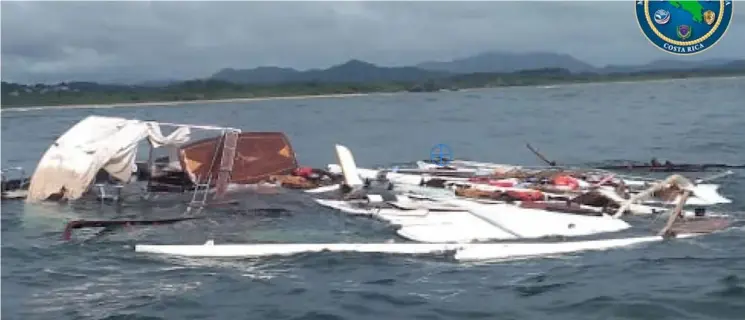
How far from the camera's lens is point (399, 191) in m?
27.1

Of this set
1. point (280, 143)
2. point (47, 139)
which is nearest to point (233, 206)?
point (280, 143)

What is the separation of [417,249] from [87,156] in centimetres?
1407

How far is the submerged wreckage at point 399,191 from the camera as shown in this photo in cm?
1923

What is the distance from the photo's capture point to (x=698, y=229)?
20344mm

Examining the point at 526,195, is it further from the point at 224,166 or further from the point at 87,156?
the point at 87,156

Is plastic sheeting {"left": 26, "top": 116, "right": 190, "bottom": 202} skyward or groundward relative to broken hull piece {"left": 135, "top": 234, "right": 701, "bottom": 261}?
skyward

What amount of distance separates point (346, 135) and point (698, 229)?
48780 mm

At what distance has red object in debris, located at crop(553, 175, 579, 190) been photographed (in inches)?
1039

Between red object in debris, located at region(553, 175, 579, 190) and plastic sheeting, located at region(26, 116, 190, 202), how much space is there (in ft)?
43.6

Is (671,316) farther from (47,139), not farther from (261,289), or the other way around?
(47,139)

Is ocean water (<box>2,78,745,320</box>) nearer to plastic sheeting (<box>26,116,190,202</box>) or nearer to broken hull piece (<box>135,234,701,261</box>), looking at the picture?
broken hull piece (<box>135,234,701,261</box>)

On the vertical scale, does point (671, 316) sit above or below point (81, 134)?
below

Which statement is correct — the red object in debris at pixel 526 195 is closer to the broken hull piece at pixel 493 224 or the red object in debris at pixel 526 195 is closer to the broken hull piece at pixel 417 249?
the broken hull piece at pixel 493 224

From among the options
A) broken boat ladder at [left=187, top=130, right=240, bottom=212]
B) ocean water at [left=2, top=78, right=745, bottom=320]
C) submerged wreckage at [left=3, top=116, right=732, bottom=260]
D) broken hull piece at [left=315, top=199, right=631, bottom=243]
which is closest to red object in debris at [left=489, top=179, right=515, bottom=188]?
submerged wreckage at [left=3, top=116, right=732, bottom=260]
